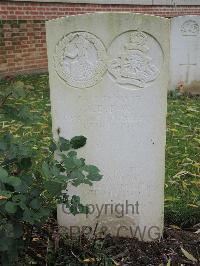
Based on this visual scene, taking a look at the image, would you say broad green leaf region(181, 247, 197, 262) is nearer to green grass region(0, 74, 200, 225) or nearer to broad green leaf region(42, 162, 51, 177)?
green grass region(0, 74, 200, 225)

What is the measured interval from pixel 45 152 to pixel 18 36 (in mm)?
4332

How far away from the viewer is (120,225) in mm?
2727

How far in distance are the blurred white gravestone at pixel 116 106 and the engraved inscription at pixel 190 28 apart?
4664 millimetres

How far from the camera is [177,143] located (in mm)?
4609

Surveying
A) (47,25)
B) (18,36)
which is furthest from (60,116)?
(18,36)

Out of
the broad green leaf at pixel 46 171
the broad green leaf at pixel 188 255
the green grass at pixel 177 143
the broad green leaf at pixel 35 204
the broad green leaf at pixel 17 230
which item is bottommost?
the broad green leaf at pixel 188 255

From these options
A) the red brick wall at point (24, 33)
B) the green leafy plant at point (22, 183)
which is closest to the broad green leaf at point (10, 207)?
the green leafy plant at point (22, 183)

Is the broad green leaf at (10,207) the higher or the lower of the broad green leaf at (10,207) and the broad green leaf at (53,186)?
the lower

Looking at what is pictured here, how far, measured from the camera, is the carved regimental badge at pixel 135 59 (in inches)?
93.3

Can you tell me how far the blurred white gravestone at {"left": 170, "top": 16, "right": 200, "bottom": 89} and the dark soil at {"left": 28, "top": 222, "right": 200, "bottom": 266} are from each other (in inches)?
183

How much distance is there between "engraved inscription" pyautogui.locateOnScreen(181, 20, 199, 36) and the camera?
6.73 m

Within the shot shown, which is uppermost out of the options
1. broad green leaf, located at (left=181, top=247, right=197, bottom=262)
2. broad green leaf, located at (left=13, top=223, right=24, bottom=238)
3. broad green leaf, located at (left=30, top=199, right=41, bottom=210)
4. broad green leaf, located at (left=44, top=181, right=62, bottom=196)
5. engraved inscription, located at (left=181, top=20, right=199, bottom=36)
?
engraved inscription, located at (left=181, top=20, right=199, bottom=36)

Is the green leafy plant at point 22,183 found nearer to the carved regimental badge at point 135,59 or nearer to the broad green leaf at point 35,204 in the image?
the broad green leaf at point 35,204

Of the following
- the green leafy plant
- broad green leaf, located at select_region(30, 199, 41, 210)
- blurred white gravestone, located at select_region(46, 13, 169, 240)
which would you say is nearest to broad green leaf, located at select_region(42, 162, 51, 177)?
the green leafy plant
